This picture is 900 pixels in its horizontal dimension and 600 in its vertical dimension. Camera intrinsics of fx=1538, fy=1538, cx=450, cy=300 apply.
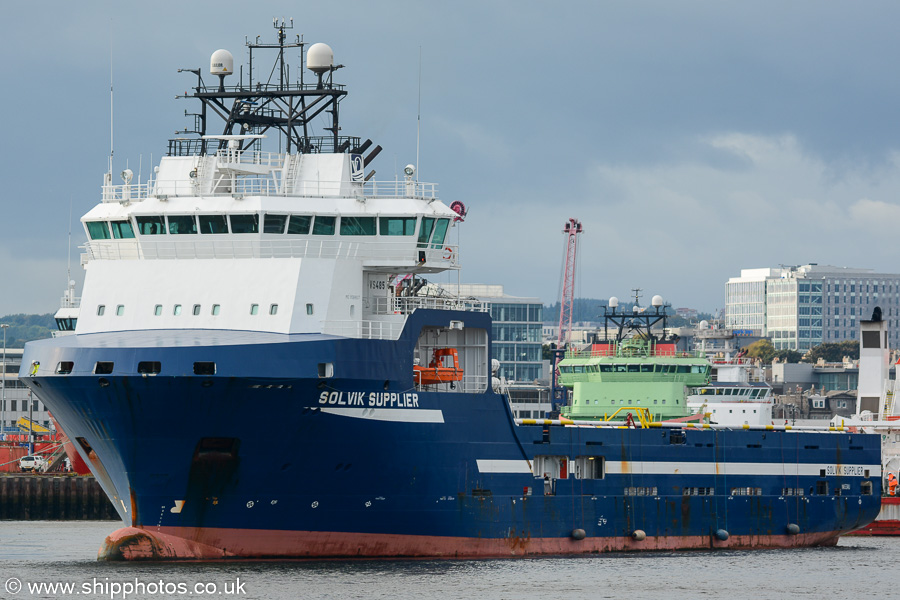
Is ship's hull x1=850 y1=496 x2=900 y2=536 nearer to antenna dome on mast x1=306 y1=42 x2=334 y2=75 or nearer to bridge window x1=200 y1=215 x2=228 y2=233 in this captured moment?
antenna dome on mast x1=306 y1=42 x2=334 y2=75

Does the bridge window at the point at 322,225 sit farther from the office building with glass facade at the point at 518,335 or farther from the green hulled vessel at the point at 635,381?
the office building with glass facade at the point at 518,335

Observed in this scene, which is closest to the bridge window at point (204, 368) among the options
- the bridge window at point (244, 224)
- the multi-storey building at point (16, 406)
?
the bridge window at point (244, 224)

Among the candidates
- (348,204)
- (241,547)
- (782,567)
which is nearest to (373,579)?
(241,547)

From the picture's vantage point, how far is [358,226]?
37469mm

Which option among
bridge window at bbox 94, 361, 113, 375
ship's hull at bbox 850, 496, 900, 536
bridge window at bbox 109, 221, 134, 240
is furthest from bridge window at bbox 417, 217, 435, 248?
ship's hull at bbox 850, 496, 900, 536

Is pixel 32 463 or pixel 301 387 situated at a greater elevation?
pixel 301 387

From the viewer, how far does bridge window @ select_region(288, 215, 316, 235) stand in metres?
36.8

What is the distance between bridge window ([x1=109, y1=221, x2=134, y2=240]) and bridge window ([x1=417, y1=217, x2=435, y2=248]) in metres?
7.19

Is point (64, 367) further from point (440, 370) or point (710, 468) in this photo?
point (710, 468)

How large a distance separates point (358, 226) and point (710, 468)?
12.9 meters

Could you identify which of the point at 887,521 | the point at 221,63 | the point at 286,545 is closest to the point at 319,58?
the point at 221,63

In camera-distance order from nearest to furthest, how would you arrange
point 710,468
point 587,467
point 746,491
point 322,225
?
point 322,225 → point 587,467 → point 710,468 → point 746,491

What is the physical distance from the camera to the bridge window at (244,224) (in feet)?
120

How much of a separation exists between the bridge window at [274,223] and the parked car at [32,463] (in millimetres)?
41130
